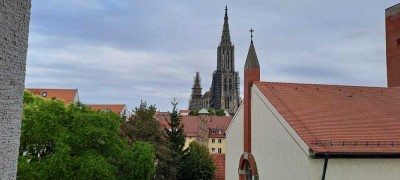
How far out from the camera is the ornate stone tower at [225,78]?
138250mm

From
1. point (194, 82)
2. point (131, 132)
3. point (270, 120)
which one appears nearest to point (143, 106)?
point (131, 132)

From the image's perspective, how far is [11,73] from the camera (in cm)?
768

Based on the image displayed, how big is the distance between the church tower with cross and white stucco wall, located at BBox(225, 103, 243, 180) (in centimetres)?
11244

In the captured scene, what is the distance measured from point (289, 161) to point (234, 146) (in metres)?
5.95

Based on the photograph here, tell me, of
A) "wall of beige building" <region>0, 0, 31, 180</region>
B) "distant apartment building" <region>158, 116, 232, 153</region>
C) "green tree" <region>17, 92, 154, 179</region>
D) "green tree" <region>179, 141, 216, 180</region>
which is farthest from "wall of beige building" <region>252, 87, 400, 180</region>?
"distant apartment building" <region>158, 116, 232, 153</region>

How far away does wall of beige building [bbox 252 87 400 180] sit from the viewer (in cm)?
1672

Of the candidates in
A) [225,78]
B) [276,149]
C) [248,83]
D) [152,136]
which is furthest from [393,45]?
[225,78]

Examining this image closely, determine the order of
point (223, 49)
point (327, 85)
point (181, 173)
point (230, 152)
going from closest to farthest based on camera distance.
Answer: point (327, 85)
point (230, 152)
point (181, 173)
point (223, 49)

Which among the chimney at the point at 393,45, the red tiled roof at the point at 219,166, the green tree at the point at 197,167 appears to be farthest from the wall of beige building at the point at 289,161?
the green tree at the point at 197,167

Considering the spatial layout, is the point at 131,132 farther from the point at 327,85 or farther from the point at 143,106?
the point at 327,85

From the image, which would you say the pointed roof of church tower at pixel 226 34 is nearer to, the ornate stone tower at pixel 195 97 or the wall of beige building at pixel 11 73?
the ornate stone tower at pixel 195 97

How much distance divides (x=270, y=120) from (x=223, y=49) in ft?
409

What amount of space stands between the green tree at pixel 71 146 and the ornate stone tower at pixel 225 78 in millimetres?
118485

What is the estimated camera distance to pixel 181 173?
113ft
